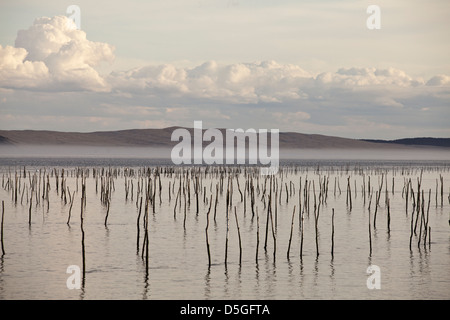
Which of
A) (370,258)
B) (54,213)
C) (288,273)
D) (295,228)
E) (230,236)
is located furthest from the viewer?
(54,213)

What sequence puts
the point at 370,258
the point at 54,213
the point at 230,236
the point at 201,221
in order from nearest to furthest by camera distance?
1. the point at 370,258
2. the point at 230,236
3. the point at 201,221
4. the point at 54,213

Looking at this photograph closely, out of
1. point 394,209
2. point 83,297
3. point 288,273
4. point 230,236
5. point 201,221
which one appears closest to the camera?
point 83,297

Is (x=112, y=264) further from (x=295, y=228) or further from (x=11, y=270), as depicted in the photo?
(x=295, y=228)

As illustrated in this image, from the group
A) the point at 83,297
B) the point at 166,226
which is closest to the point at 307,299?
the point at 83,297

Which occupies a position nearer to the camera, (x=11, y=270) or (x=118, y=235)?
(x=11, y=270)

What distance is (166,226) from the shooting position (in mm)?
25562

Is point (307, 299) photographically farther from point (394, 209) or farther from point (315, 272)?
point (394, 209)

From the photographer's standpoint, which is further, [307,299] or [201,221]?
[201,221]

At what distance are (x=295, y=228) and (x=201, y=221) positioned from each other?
4209mm

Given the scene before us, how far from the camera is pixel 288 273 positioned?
1659 cm

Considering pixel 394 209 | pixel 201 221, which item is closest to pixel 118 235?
pixel 201 221
